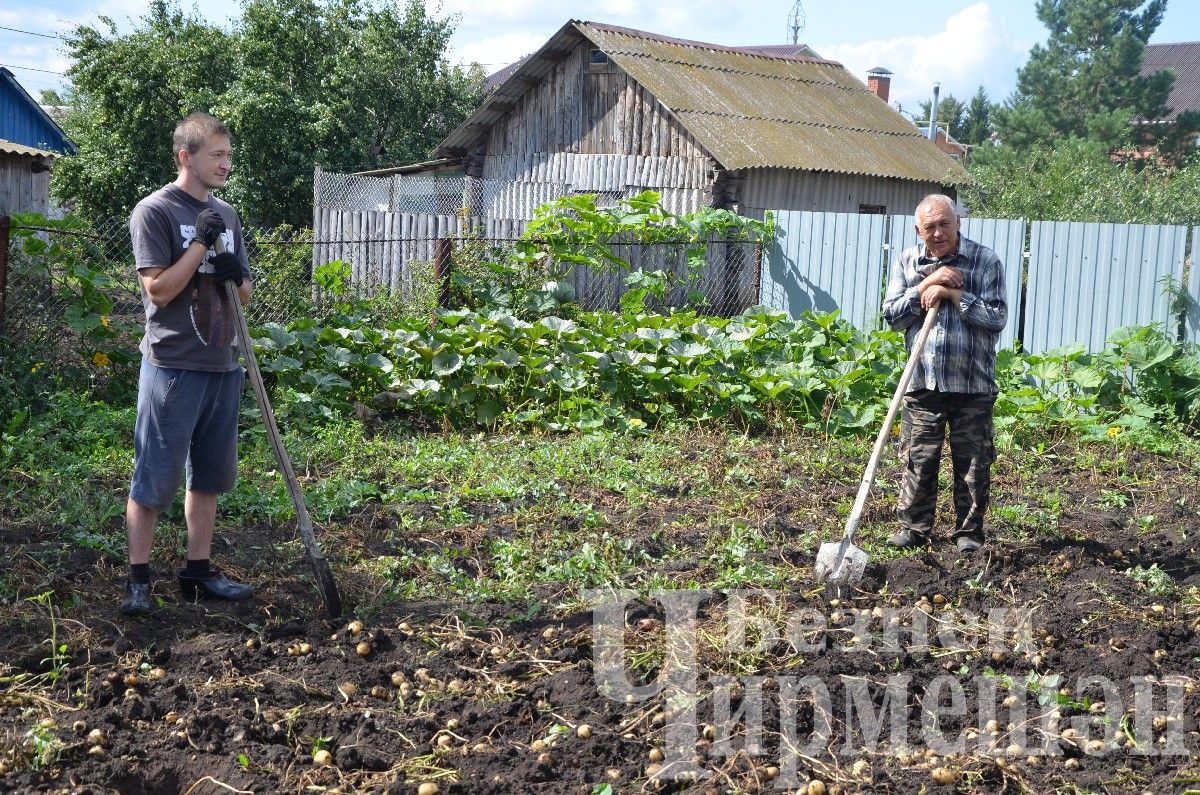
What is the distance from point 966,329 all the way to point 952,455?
1.92 feet

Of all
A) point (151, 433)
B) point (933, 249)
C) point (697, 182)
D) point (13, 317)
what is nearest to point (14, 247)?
point (13, 317)

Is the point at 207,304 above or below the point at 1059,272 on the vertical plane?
below

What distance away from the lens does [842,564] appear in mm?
4633

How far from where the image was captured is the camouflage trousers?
5.19 m

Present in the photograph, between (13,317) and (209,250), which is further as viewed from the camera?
(13,317)

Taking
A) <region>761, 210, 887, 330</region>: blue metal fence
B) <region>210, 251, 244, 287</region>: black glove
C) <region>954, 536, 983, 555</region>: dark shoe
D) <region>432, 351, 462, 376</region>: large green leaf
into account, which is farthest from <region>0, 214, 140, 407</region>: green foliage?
<region>761, 210, 887, 330</region>: blue metal fence

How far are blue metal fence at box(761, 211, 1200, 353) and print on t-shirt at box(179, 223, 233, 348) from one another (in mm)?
7222

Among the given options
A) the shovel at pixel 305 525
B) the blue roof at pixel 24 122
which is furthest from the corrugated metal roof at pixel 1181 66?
the shovel at pixel 305 525

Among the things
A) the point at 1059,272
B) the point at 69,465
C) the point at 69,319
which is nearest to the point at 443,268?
the point at 69,319

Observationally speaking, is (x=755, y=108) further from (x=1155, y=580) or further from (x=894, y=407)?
(x=1155, y=580)

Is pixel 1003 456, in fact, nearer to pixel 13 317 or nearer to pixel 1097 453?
pixel 1097 453

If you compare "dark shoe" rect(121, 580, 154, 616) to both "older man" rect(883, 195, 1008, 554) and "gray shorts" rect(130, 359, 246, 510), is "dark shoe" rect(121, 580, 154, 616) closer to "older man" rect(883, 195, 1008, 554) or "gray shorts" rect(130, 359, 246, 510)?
"gray shorts" rect(130, 359, 246, 510)

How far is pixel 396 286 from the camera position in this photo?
11203 mm

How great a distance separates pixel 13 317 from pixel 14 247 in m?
0.49
